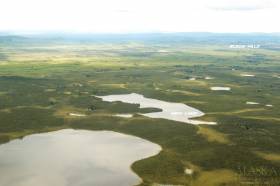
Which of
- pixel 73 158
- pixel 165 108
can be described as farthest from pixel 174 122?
pixel 73 158

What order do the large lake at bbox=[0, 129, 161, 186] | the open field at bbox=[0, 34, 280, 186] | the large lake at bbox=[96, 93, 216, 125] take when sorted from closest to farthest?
1. the large lake at bbox=[0, 129, 161, 186]
2. the open field at bbox=[0, 34, 280, 186]
3. the large lake at bbox=[96, 93, 216, 125]

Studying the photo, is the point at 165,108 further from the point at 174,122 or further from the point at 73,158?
the point at 73,158

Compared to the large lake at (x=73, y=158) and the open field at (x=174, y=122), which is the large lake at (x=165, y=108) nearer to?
the open field at (x=174, y=122)

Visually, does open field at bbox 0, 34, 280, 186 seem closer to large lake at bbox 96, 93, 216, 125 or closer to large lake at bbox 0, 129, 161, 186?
large lake at bbox 96, 93, 216, 125

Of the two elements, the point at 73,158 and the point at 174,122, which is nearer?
the point at 73,158

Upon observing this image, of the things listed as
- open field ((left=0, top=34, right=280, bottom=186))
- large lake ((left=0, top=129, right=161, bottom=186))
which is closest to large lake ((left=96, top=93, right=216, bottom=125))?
open field ((left=0, top=34, right=280, bottom=186))

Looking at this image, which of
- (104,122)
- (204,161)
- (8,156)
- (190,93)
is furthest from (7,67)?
(204,161)

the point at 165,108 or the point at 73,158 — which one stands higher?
the point at 73,158

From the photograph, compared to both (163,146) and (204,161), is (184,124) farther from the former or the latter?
(204,161)

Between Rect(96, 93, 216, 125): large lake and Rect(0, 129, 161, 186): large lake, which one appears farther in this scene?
Rect(96, 93, 216, 125): large lake
